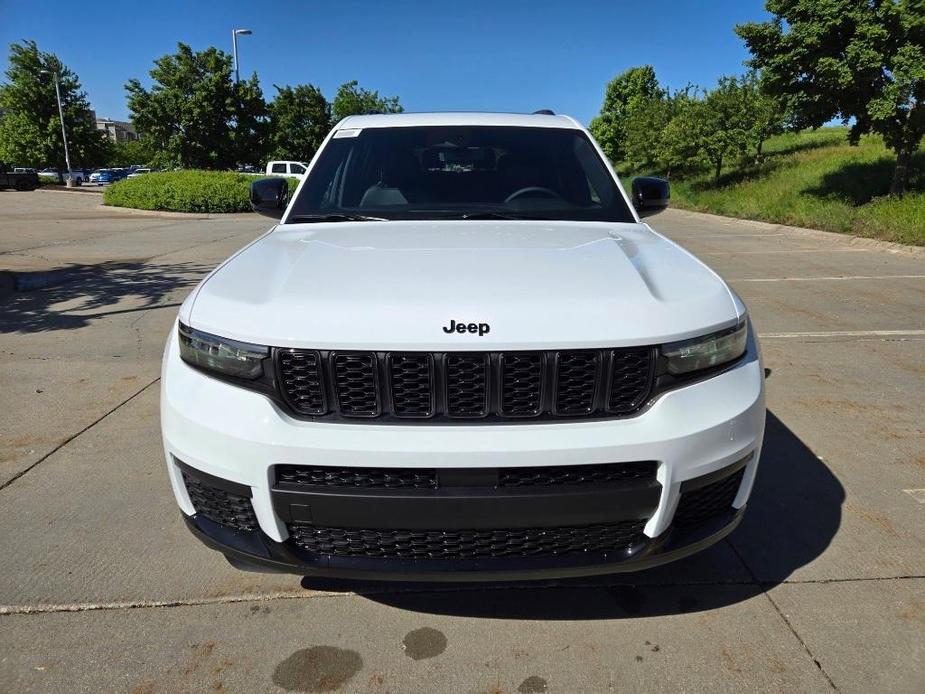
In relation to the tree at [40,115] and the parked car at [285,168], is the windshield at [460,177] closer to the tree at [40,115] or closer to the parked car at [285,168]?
the parked car at [285,168]

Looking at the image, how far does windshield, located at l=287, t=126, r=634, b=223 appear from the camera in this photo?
316 centimetres

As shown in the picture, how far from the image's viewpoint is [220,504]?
2012mm

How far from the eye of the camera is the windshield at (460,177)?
3158 mm

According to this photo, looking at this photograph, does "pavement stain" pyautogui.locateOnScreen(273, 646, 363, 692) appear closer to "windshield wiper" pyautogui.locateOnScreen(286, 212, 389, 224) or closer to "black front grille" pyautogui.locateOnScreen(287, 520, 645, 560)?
"black front grille" pyautogui.locateOnScreen(287, 520, 645, 560)

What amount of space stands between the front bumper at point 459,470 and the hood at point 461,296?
0.76ft

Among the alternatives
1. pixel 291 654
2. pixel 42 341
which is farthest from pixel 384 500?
pixel 42 341

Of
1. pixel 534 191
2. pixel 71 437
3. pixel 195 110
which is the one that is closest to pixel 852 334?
pixel 534 191

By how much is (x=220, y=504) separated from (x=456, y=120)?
2.55 metres

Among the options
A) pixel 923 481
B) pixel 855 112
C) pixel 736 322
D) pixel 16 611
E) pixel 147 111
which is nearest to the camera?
pixel 736 322

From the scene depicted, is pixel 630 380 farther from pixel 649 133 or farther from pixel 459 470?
pixel 649 133

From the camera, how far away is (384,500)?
1.80m

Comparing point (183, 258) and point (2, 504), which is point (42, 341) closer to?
point (2, 504)

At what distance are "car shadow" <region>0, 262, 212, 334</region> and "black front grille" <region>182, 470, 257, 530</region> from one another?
5.32 m

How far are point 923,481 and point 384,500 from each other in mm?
3016
